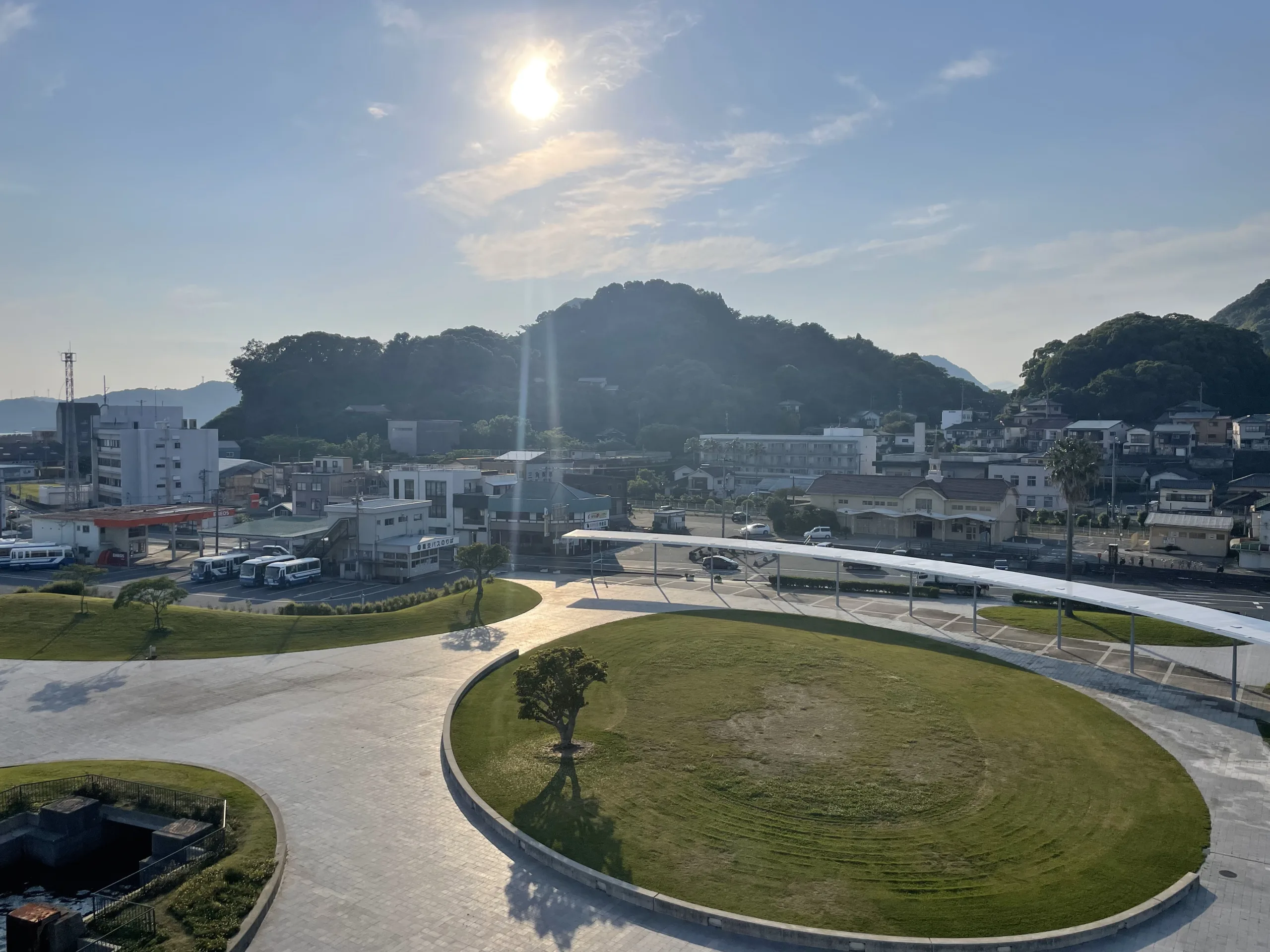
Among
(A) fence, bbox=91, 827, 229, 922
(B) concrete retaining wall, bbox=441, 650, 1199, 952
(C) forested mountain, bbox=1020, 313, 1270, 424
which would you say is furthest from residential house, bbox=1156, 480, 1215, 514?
(A) fence, bbox=91, 827, 229, 922

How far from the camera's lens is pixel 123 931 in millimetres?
11141

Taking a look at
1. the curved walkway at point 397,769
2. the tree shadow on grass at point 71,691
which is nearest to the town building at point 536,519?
the curved walkway at point 397,769

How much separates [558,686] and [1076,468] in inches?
1007

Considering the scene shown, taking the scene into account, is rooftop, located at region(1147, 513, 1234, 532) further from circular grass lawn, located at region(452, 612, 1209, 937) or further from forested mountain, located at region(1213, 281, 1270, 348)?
forested mountain, located at region(1213, 281, 1270, 348)

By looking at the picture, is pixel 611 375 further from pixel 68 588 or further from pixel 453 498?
pixel 68 588

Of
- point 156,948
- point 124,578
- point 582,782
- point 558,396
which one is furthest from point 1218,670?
point 558,396

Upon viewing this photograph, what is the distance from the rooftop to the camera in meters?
43.4

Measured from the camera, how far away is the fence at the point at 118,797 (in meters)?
14.7

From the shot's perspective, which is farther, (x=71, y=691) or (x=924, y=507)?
(x=924, y=507)

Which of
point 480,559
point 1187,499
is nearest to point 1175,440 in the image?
point 1187,499

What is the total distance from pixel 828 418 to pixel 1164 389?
140 ft

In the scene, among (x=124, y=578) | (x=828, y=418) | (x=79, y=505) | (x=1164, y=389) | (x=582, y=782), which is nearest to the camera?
(x=582, y=782)

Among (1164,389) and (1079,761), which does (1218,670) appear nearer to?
(1079,761)

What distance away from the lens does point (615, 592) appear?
34.5 meters
